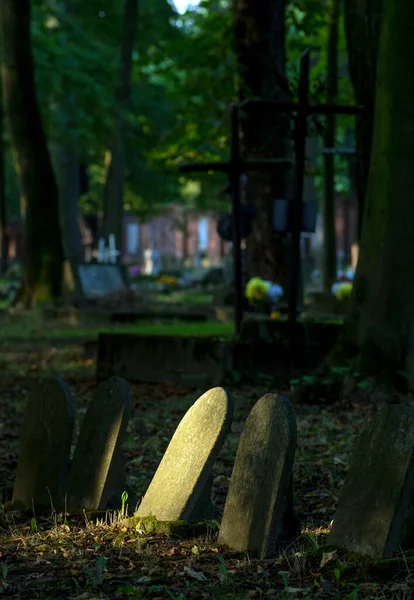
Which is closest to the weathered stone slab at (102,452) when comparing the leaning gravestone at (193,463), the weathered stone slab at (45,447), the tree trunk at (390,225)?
the weathered stone slab at (45,447)

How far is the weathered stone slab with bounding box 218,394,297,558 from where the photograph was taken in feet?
17.1

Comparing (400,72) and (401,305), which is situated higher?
(400,72)

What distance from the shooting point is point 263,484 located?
17.3 ft

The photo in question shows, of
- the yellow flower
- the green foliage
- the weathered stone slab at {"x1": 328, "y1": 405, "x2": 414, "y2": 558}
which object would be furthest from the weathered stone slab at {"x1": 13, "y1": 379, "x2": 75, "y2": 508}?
the green foliage

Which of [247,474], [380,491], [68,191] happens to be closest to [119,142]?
[68,191]

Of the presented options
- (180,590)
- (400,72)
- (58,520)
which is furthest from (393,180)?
(180,590)

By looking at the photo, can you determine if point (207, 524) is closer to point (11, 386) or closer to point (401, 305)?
point (401, 305)

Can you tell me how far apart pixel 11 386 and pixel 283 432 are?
7.71 meters

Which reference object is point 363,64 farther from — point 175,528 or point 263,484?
point 263,484

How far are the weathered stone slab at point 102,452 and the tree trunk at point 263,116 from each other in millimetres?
11763

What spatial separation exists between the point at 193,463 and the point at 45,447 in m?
1.20

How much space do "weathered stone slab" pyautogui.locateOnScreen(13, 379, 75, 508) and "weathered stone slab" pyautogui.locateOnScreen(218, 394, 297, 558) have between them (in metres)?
1.32

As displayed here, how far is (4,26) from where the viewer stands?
23.0 metres

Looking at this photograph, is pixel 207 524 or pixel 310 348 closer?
pixel 207 524
